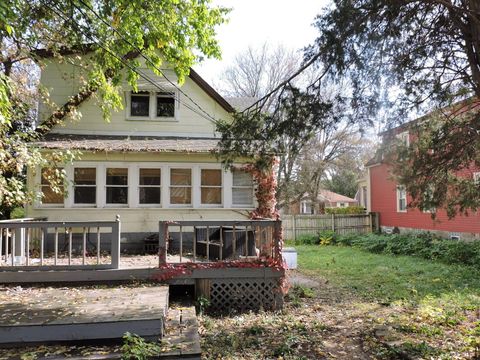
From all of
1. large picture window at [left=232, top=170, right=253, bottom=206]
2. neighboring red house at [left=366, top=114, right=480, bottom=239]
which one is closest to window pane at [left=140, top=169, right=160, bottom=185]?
large picture window at [left=232, top=170, right=253, bottom=206]

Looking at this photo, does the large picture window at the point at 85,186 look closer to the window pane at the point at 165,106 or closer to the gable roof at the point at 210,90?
the window pane at the point at 165,106

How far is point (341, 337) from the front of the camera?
20.9 feet

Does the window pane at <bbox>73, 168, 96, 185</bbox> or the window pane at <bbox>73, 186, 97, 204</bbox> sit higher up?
the window pane at <bbox>73, 168, 96, 185</bbox>

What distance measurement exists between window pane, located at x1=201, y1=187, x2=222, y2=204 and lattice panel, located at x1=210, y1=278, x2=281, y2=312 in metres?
4.61

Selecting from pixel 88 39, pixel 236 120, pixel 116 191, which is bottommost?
pixel 116 191

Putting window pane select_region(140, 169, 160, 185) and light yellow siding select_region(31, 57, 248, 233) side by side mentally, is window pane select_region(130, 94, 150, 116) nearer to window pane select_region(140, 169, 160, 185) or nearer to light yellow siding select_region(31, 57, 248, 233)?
light yellow siding select_region(31, 57, 248, 233)

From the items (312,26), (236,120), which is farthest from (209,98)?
(312,26)

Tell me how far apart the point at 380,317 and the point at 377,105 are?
382 cm

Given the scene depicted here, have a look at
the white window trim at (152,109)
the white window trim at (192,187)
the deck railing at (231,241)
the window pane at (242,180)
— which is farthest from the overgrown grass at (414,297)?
the white window trim at (152,109)

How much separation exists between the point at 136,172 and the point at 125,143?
92 cm

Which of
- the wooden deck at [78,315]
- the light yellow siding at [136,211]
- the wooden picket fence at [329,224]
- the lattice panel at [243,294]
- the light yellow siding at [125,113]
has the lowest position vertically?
the lattice panel at [243,294]

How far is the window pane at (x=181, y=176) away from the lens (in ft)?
40.1

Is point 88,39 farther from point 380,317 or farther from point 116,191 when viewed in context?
point 380,317

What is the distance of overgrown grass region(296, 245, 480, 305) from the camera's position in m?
9.25
